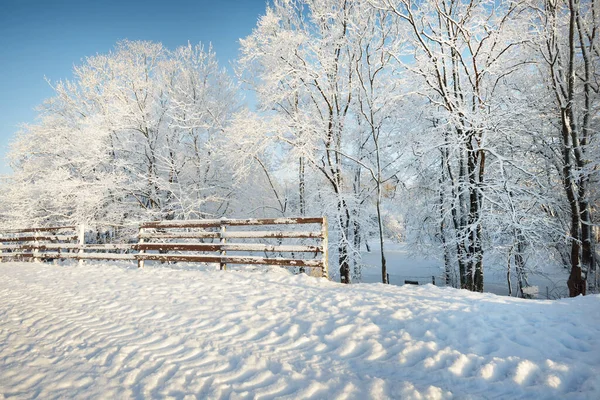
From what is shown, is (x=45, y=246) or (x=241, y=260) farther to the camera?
(x=45, y=246)

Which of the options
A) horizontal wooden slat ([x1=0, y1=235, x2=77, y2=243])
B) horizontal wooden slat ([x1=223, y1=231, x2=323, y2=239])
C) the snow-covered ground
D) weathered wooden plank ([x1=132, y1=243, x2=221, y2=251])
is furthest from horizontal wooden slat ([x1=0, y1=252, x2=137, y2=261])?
horizontal wooden slat ([x1=223, y1=231, x2=323, y2=239])

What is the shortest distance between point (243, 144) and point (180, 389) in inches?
407

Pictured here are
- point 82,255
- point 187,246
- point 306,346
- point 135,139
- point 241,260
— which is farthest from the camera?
point 135,139

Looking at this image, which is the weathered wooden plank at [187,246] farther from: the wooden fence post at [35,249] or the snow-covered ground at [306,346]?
the wooden fence post at [35,249]

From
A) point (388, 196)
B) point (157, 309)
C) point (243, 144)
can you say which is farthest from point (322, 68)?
point (157, 309)

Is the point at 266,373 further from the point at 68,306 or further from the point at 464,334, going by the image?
the point at 68,306

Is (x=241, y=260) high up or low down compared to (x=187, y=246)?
down

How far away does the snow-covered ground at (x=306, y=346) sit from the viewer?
7.66 ft

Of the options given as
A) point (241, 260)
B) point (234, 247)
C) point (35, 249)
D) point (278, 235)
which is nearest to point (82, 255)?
point (35, 249)

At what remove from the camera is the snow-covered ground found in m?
2.33

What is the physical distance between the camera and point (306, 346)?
10.1ft

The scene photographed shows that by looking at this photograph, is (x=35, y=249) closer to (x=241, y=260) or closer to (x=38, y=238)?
(x=38, y=238)

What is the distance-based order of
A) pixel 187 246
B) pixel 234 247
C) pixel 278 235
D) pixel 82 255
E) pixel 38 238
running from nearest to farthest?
pixel 278 235
pixel 234 247
pixel 187 246
pixel 82 255
pixel 38 238

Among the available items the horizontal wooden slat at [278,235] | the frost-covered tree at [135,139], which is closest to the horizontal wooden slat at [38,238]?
the frost-covered tree at [135,139]
